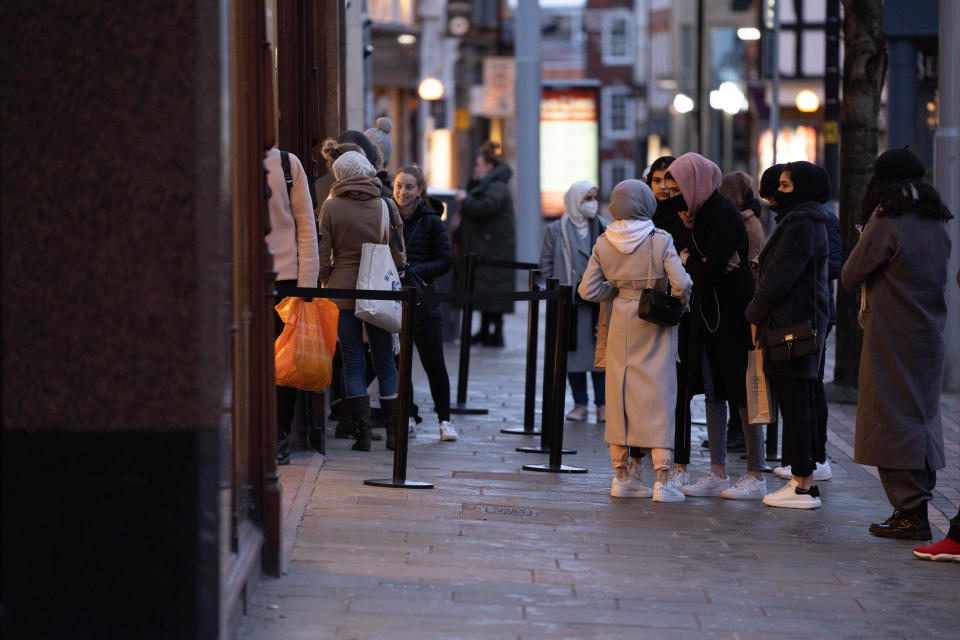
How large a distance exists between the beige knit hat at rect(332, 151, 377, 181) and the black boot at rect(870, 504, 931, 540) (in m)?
3.54

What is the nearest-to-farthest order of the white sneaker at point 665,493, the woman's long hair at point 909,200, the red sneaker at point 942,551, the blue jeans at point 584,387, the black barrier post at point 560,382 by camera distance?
the red sneaker at point 942,551 → the woman's long hair at point 909,200 → the white sneaker at point 665,493 → the black barrier post at point 560,382 → the blue jeans at point 584,387

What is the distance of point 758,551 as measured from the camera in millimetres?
6930

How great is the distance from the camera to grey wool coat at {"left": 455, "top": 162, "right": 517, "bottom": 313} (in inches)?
623

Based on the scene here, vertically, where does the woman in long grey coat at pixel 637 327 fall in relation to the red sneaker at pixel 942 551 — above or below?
above

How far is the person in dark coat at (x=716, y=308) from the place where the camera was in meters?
8.14

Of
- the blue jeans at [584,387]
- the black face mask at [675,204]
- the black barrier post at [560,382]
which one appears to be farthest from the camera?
the blue jeans at [584,387]

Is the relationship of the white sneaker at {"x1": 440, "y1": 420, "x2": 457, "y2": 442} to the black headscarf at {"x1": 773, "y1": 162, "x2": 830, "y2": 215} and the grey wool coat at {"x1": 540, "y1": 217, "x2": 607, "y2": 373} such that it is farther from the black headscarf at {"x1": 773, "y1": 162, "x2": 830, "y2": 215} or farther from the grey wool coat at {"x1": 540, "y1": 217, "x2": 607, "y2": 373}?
the black headscarf at {"x1": 773, "y1": 162, "x2": 830, "y2": 215}

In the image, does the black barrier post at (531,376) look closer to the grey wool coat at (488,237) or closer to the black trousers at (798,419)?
the black trousers at (798,419)

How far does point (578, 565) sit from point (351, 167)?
10.9 ft

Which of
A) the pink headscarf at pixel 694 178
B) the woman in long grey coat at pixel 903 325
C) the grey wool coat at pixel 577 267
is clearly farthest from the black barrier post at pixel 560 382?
the grey wool coat at pixel 577 267

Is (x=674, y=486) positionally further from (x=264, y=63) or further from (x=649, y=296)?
(x=264, y=63)

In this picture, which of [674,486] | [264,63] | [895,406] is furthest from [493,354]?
[264,63]

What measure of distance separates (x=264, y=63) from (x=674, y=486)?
3.58 metres

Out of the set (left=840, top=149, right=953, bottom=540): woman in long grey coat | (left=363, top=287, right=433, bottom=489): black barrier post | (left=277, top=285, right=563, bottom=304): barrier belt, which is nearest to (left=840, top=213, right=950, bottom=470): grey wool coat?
(left=840, top=149, right=953, bottom=540): woman in long grey coat
